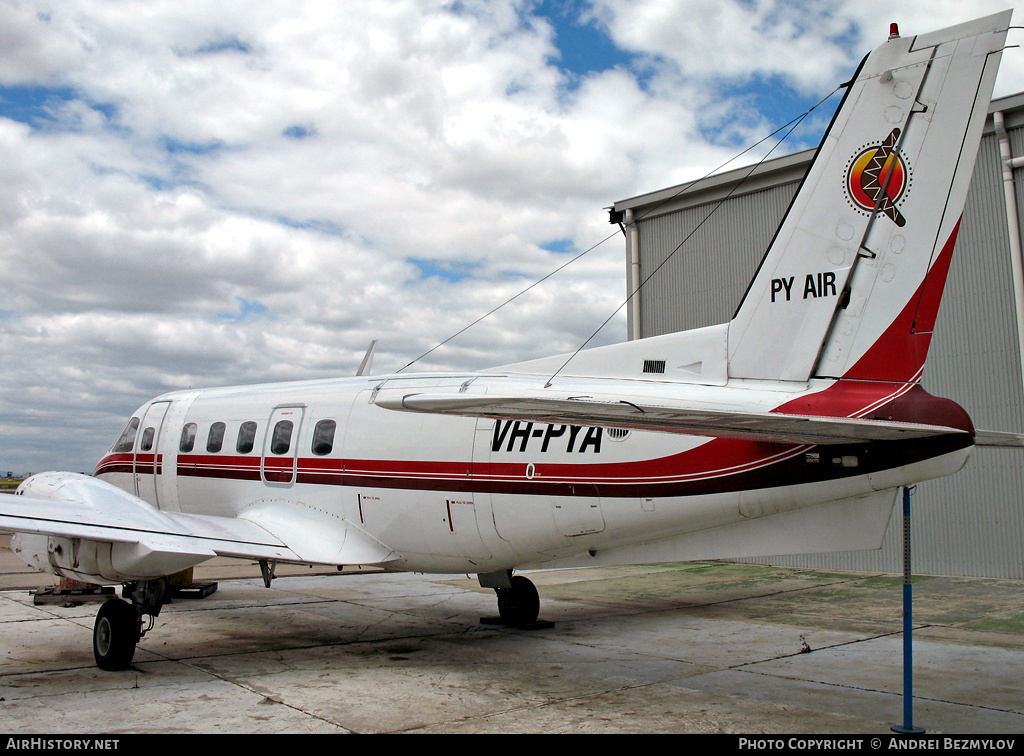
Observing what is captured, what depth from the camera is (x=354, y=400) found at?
10.4 meters

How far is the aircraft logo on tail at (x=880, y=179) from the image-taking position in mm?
6883

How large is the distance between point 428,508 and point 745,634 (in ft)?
16.5

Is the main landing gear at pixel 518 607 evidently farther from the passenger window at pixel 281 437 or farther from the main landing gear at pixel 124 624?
the main landing gear at pixel 124 624

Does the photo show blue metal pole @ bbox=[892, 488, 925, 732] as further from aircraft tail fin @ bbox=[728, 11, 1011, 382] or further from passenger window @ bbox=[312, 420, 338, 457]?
passenger window @ bbox=[312, 420, 338, 457]

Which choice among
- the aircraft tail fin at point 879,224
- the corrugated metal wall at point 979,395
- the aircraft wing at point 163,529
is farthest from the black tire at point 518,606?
the corrugated metal wall at point 979,395

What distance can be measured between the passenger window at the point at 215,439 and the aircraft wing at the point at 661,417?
22.4ft

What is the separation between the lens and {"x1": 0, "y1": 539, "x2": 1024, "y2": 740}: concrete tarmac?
6684 millimetres

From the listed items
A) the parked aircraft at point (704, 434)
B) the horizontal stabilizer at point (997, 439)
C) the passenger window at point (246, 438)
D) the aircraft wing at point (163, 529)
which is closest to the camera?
the parked aircraft at point (704, 434)

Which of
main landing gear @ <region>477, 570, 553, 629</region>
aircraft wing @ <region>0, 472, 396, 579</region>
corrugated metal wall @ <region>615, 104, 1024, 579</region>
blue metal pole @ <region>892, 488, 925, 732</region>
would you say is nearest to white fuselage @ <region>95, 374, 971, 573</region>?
aircraft wing @ <region>0, 472, 396, 579</region>

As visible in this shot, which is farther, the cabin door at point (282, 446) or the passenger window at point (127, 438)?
the passenger window at point (127, 438)

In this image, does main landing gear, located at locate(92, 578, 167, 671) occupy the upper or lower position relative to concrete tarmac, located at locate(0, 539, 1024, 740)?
upper

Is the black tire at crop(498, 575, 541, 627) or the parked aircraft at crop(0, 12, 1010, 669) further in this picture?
the black tire at crop(498, 575, 541, 627)

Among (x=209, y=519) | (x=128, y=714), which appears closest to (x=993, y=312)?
(x=209, y=519)

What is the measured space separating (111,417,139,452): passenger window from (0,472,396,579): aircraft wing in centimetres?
332
